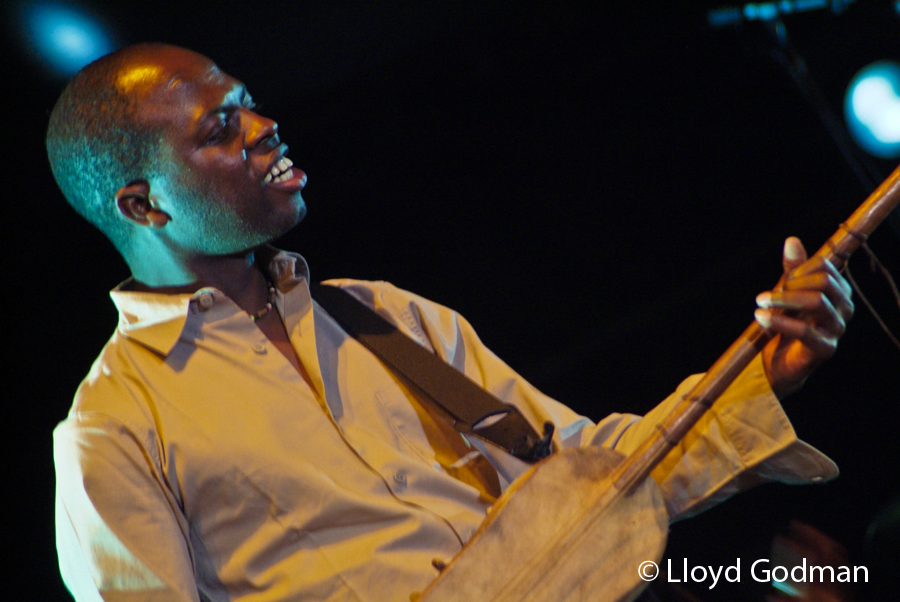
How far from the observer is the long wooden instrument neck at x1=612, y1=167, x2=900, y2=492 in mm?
1229

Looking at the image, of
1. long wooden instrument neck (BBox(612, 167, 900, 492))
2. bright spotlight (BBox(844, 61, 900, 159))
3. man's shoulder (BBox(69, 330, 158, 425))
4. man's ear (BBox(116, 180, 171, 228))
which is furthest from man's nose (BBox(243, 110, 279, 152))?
bright spotlight (BBox(844, 61, 900, 159))

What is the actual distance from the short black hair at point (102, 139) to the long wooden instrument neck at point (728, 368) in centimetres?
118

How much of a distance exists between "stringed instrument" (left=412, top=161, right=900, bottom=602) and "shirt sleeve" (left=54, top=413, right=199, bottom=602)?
1.53 ft

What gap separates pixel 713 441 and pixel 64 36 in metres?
1.90

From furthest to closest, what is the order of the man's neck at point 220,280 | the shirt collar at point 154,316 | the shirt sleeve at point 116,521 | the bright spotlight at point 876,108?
the bright spotlight at point 876,108, the man's neck at point 220,280, the shirt collar at point 154,316, the shirt sleeve at point 116,521

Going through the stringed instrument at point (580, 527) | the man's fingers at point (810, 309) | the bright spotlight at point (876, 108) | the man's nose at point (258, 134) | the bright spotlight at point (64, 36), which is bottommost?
the bright spotlight at point (876, 108)

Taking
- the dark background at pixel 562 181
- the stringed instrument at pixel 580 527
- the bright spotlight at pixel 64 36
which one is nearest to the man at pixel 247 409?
the stringed instrument at pixel 580 527

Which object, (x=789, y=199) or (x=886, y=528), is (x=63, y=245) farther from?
(x=789, y=199)

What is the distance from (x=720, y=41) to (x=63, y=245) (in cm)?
243

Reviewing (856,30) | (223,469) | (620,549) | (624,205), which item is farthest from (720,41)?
(223,469)

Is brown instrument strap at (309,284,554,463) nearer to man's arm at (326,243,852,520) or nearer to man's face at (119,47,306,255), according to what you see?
man's arm at (326,243,852,520)

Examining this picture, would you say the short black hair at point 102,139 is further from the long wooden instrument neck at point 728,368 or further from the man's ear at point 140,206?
the long wooden instrument neck at point 728,368

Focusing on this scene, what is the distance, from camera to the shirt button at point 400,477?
1.54 meters

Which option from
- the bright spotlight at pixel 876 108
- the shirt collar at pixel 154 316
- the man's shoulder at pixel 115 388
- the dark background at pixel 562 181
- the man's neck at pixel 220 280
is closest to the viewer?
the man's shoulder at pixel 115 388
